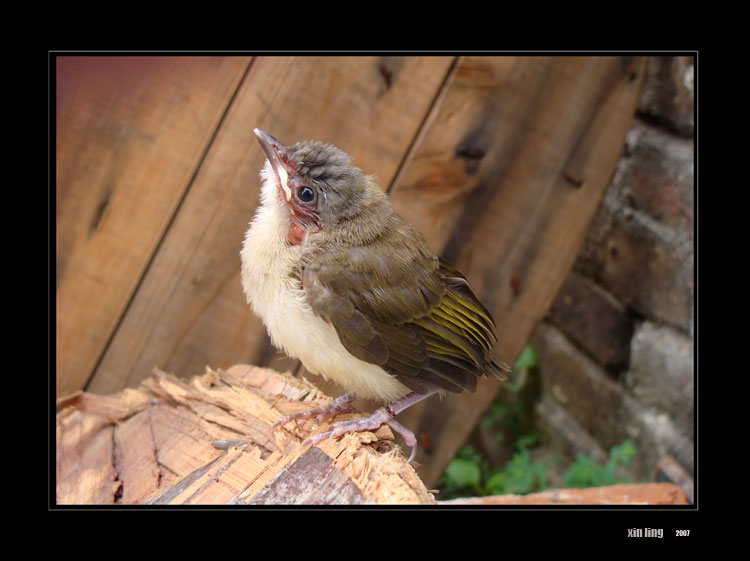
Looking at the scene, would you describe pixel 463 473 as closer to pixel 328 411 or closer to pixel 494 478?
pixel 494 478

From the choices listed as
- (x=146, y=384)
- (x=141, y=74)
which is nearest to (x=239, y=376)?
(x=146, y=384)

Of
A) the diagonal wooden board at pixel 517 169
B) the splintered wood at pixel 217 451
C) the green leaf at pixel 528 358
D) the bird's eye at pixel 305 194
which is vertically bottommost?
the splintered wood at pixel 217 451

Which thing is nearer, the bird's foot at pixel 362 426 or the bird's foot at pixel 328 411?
the bird's foot at pixel 362 426

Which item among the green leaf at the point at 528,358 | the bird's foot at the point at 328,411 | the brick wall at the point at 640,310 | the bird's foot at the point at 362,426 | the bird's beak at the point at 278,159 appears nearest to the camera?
the bird's foot at the point at 362,426

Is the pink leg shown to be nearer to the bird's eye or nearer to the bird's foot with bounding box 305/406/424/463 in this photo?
the bird's foot with bounding box 305/406/424/463

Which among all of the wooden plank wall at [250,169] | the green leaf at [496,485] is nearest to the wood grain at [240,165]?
the wooden plank wall at [250,169]

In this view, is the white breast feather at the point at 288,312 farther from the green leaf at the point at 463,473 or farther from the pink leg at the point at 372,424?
the green leaf at the point at 463,473
